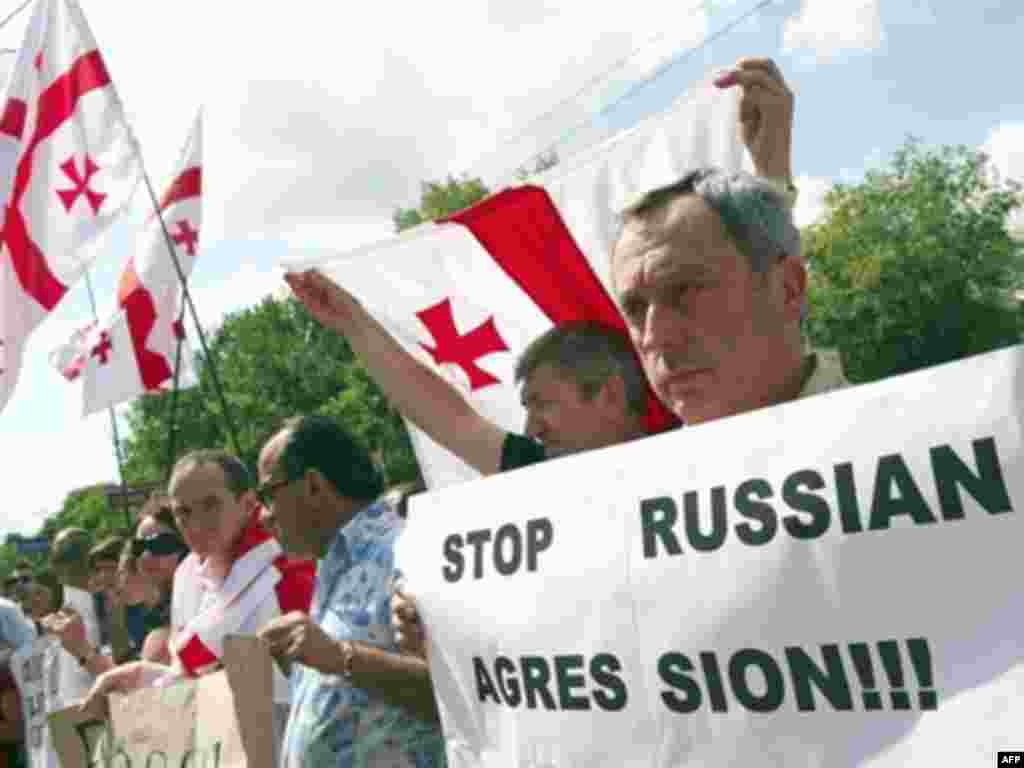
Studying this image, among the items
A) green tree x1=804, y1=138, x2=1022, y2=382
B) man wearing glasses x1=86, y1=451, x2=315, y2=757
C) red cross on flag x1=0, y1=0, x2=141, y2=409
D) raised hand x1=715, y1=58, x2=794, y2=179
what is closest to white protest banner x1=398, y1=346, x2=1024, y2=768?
raised hand x1=715, y1=58, x2=794, y2=179

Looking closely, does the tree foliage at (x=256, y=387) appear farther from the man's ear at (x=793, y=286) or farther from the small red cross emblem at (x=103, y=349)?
the man's ear at (x=793, y=286)

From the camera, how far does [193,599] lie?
14.1 ft

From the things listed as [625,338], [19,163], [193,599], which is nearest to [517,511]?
[625,338]

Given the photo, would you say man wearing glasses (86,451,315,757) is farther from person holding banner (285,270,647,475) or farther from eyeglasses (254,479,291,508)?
person holding banner (285,270,647,475)

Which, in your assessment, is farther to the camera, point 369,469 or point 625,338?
point 369,469

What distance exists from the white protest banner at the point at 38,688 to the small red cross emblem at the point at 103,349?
317 cm

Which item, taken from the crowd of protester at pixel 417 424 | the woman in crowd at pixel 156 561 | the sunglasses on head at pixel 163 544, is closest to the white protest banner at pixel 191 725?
the crowd of protester at pixel 417 424

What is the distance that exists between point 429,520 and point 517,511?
198 mm

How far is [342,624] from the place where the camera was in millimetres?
2865

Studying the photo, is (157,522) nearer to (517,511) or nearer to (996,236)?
(517,511)

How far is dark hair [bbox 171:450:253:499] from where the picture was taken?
4.09m

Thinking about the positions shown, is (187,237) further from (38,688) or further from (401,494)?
(401,494)

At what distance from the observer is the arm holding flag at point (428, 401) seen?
8.62ft

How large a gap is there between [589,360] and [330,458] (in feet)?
2.73
